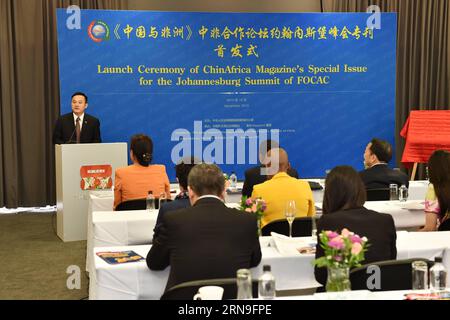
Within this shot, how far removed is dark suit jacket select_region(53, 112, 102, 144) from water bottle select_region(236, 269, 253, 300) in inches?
226

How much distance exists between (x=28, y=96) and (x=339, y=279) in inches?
291

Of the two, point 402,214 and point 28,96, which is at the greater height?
point 28,96

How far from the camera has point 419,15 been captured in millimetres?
10469

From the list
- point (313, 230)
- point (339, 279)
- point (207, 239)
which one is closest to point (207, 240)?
point (207, 239)

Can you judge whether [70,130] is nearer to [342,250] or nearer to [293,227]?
[293,227]

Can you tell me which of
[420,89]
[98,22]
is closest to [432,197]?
[98,22]

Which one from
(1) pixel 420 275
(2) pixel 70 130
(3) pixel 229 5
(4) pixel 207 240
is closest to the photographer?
(1) pixel 420 275

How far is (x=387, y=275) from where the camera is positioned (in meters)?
3.29

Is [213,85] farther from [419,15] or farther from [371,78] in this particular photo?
[419,15]

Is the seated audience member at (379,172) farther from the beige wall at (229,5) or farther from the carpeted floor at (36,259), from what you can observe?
the beige wall at (229,5)

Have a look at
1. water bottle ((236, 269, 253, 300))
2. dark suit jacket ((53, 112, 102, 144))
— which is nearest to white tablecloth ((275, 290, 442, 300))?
water bottle ((236, 269, 253, 300))

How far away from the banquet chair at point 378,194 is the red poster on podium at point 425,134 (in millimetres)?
3615

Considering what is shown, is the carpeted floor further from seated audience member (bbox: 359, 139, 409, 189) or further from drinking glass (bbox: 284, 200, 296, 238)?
seated audience member (bbox: 359, 139, 409, 189)
